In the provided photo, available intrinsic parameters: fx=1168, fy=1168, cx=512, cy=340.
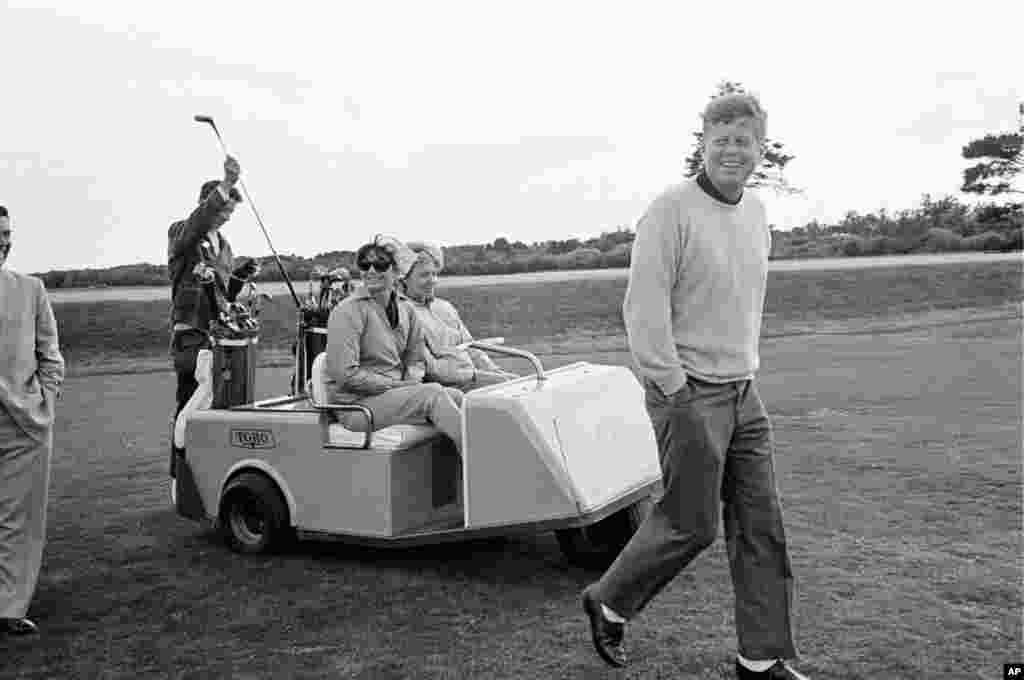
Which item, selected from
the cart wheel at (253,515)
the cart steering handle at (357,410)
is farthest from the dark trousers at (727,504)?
the cart wheel at (253,515)

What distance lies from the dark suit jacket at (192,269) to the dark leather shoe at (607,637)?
4027 millimetres

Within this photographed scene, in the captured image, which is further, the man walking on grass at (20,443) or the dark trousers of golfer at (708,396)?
the man walking on grass at (20,443)

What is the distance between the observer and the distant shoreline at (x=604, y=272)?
22969 mm

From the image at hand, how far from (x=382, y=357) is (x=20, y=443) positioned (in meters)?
1.85

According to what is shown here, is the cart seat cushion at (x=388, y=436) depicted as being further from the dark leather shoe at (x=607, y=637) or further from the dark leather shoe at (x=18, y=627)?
the dark leather shoe at (x=607, y=637)

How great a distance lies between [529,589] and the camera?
5.40m

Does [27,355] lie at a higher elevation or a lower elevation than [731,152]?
lower

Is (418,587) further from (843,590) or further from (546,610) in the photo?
(843,590)

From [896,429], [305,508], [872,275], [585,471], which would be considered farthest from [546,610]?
[872,275]

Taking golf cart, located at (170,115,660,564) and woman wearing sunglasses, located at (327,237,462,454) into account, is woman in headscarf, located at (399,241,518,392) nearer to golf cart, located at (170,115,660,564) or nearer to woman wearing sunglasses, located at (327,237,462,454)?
woman wearing sunglasses, located at (327,237,462,454)

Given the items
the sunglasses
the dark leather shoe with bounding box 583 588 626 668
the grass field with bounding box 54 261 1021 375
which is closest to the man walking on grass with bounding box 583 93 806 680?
the dark leather shoe with bounding box 583 588 626 668

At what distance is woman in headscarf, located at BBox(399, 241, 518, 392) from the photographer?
6.74 m

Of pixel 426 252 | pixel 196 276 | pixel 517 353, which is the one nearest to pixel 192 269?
pixel 196 276

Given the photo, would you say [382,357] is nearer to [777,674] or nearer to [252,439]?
[252,439]
